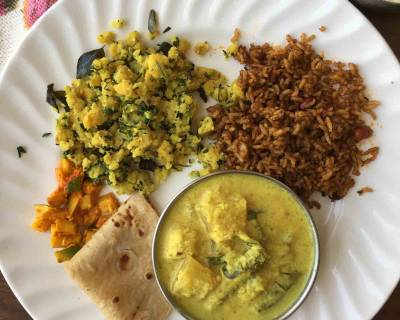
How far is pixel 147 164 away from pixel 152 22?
2.46 ft

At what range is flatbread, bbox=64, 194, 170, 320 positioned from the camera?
2553 mm

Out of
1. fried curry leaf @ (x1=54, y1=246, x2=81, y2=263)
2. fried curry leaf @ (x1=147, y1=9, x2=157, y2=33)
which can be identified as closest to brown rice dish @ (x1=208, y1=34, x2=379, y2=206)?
fried curry leaf @ (x1=147, y1=9, x2=157, y2=33)

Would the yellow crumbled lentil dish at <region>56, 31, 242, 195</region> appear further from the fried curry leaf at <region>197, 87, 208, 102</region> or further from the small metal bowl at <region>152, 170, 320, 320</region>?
the small metal bowl at <region>152, 170, 320, 320</region>

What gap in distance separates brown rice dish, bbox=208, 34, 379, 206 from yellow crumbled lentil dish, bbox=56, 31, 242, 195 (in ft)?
0.36

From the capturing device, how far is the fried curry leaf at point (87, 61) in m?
2.63

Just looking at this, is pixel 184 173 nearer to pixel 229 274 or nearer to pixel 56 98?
pixel 229 274

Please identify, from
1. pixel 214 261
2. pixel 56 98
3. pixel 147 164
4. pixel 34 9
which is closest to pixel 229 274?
pixel 214 261

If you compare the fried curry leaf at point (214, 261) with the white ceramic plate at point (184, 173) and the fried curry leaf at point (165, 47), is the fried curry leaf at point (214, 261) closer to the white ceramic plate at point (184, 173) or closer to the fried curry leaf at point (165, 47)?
the white ceramic plate at point (184, 173)

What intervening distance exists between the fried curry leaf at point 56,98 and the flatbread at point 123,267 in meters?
0.62

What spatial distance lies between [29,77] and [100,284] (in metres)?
1.15

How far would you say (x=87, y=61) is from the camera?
263cm

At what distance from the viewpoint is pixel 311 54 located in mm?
2605

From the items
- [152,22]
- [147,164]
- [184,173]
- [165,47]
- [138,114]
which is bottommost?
[184,173]

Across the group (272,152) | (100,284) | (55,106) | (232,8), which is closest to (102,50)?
(55,106)
